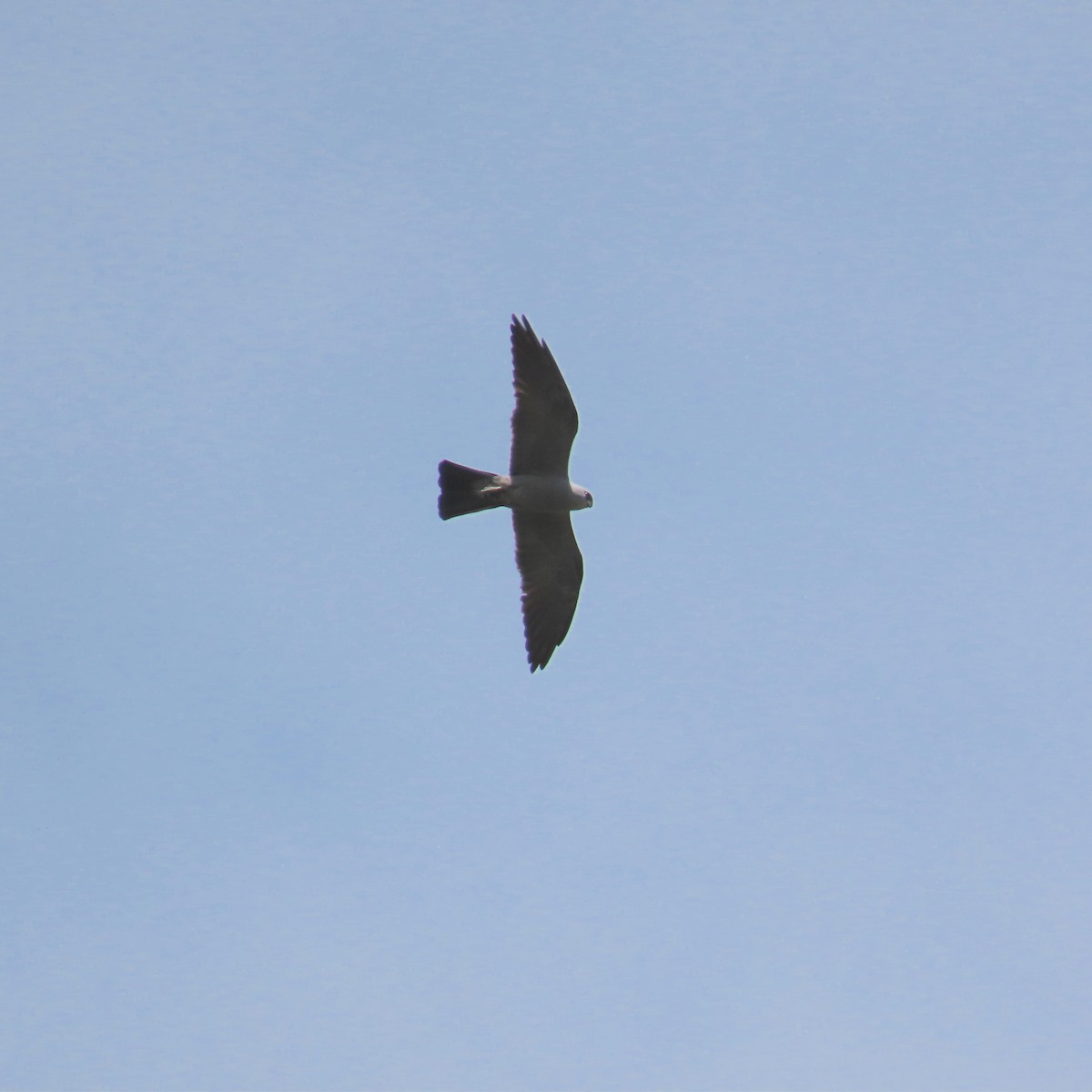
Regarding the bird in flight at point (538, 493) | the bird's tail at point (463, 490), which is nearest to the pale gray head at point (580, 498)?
the bird in flight at point (538, 493)

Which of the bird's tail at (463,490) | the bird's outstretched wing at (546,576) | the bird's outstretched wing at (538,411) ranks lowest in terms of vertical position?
the bird's outstretched wing at (546,576)

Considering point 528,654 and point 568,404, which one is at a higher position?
point 568,404

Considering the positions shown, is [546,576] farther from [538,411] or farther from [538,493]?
[538,411]

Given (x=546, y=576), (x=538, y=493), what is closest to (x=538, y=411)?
(x=538, y=493)

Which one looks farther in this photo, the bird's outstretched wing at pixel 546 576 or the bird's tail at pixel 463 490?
the bird's outstretched wing at pixel 546 576

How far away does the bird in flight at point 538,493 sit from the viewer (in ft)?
54.1

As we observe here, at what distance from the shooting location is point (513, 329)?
53.8 ft

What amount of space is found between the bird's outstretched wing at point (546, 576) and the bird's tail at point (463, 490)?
0.80 m

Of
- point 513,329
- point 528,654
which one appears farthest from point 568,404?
point 528,654

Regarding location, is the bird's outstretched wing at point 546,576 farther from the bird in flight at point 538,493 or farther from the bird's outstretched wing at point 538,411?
the bird's outstretched wing at point 538,411

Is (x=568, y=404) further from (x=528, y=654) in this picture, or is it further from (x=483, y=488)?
(x=528, y=654)

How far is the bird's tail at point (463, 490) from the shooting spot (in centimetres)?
1689

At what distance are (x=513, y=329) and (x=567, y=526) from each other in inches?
109

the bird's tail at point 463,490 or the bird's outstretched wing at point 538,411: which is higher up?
the bird's outstretched wing at point 538,411
